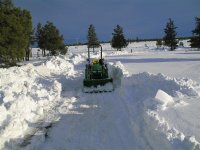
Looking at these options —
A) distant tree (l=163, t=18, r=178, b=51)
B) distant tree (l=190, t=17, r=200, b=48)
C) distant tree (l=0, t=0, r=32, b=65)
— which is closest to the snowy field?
distant tree (l=0, t=0, r=32, b=65)

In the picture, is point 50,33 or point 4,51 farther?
point 50,33

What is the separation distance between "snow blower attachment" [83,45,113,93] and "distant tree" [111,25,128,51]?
5388 centimetres

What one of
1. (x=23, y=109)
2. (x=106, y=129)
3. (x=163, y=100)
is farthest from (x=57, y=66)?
(x=106, y=129)

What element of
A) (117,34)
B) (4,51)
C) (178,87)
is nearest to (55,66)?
(4,51)

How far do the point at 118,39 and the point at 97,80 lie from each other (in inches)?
2222

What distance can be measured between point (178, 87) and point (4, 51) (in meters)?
23.9

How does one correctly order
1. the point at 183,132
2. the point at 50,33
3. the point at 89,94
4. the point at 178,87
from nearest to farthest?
1. the point at 183,132
2. the point at 178,87
3. the point at 89,94
4. the point at 50,33

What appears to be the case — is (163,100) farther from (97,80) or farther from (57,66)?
(57,66)

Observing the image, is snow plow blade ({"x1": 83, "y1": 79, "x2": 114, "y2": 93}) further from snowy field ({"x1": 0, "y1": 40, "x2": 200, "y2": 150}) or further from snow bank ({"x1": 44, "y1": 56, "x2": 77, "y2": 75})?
snow bank ({"x1": 44, "y1": 56, "x2": 77, "y2": 75})

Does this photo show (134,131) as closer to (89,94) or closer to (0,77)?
(89,94)

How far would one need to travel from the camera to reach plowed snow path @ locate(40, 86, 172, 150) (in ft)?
25.1

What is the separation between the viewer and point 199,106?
9.92 m

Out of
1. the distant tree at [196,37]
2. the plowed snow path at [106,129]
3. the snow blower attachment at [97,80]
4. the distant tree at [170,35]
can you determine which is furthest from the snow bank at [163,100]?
the distant tree at [170,35]

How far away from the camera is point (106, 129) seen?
905 centimetres
